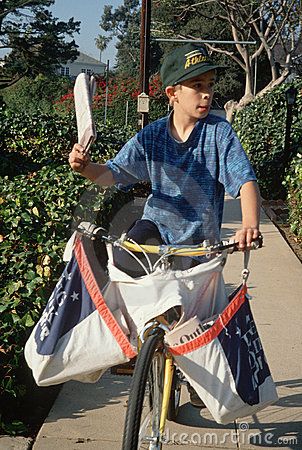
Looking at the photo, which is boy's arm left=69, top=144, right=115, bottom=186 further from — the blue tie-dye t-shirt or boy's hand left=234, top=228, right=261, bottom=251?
boy's hand left=234, top=228, right=261, bottom=251

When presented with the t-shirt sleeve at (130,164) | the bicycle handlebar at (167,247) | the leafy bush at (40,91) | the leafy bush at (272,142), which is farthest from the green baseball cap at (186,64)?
the leafy bush at (40,91)

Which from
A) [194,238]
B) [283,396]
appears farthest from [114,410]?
[194,238]

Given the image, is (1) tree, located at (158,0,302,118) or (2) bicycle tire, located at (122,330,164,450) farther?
(1) tree, located at (158,0,302,118)

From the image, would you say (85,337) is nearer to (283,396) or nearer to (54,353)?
(54,353)

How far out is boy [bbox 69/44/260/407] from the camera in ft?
10.9

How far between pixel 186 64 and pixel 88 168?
62 cm

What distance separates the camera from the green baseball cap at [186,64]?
3.31m

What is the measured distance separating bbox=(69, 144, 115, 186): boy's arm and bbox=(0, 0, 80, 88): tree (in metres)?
40.4

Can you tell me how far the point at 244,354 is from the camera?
3133 mm

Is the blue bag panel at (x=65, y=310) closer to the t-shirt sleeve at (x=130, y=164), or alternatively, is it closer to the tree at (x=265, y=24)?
the t-shirt sleeve at (x=130, y=164)

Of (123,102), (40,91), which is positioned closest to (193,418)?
(123,102)

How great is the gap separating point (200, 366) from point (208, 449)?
105 cm

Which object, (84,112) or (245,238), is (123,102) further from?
(245,238)

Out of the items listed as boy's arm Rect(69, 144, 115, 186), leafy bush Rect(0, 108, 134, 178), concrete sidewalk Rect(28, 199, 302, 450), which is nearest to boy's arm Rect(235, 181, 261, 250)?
boy's arm Rect(69, 144, 115, 186)
